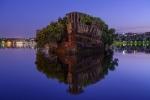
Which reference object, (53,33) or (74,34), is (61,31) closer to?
(53,33)

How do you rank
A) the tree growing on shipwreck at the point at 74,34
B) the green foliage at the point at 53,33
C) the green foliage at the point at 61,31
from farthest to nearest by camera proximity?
the green foliage at the point at 61,31, the green foliage at the point at 53,33, the tree growing on shipwreck at the point at 74,34

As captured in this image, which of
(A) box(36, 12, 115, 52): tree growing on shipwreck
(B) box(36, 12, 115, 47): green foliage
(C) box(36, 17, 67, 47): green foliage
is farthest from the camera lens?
(B) box(36, 12, 115, 47): green foliage

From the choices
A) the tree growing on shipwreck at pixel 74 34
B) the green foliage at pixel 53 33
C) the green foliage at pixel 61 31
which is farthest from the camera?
the green foliage at pixel 61 31

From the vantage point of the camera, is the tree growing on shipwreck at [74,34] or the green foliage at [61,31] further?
the green foliage at [61,31]

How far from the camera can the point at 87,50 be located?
58.2m

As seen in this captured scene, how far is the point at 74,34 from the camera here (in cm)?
5197

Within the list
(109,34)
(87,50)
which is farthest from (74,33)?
(109,34)

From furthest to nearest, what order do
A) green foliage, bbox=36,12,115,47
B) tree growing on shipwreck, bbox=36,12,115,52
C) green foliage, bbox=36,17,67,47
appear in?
green foliage, bbox=36,12,115,47 < green foliage, bbox=36,17,67,47 < tree growing on shipwreck, bbox=36,12,115,52

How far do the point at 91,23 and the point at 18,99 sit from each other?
5089cm

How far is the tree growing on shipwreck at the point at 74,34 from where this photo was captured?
52500mm

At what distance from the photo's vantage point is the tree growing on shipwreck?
52.5m

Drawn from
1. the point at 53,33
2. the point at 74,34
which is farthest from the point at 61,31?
the point at 74,34

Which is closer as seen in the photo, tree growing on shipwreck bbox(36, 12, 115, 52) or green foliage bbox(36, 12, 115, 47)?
tree growing on shipwreck bbox(36, 12, 115, 52)

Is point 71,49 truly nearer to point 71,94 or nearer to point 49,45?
point 49,45
